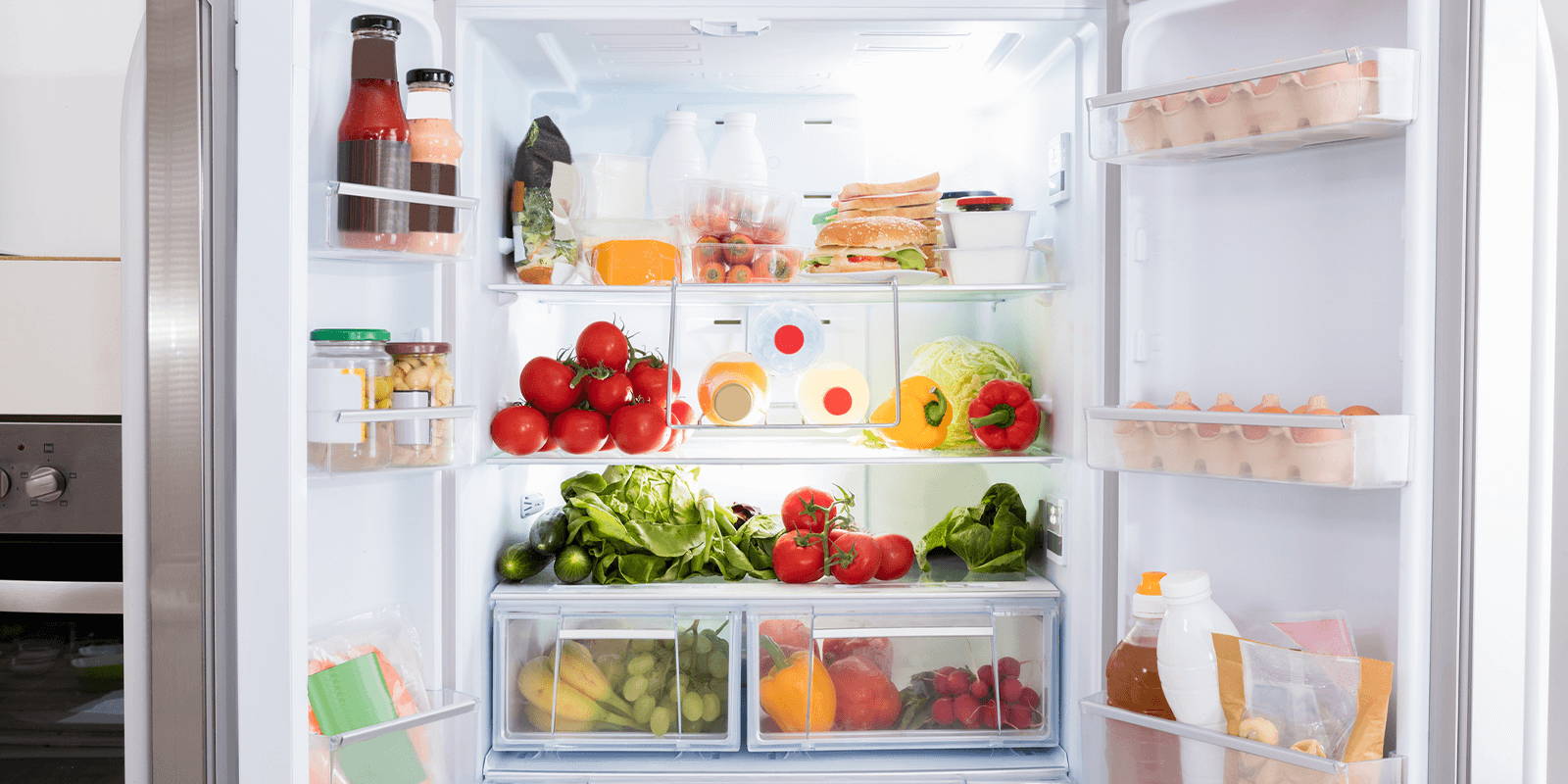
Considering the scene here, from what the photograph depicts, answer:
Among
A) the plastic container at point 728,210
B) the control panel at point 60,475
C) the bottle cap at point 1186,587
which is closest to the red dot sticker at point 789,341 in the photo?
the plastic container at point 728,210

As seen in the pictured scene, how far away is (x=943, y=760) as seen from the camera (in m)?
1.97

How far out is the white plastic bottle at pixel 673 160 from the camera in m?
2.09

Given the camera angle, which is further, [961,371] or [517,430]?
[961,371]

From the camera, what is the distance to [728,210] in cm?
201

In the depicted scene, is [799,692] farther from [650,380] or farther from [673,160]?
[673,160]

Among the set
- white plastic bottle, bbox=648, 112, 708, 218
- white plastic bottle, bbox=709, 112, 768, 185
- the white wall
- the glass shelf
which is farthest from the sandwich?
the white wall

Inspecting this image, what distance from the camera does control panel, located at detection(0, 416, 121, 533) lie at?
4.42 feet

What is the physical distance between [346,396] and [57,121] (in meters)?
0.58

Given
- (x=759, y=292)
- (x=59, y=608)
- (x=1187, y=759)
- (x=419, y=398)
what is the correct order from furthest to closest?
(x=759, y=292), (x=419, y=398), (x=1187, y=759), (x=59, y=608)

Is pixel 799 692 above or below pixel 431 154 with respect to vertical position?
below

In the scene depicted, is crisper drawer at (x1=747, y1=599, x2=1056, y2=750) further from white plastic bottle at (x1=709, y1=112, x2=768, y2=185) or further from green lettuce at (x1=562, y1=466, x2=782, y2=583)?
white plastic bottle at (x1=709, y1=112, x2=768, y2=185)

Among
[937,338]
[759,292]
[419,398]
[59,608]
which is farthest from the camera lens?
[937,338]

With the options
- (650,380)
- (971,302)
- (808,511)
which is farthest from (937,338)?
(650,380)

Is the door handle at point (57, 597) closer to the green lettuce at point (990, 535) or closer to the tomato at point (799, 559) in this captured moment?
the tomato at point (799, 559)
